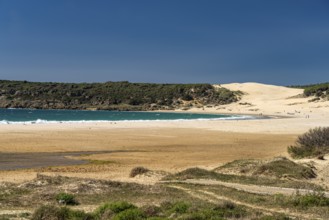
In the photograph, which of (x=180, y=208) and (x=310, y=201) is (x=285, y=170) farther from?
(x=180, y=208)

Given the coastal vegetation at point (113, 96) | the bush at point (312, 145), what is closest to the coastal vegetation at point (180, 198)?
the bush at point (312, 145)

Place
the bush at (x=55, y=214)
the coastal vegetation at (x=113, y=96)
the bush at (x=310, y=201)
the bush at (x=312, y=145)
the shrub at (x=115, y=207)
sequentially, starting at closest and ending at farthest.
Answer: the bush at (x=55, y=214) < the shrub at (x=115, y=207) < the bush at (x=310, y=201) < the bush at (x=312, y=145) < the coastal vegetation at (x=113, y=96)

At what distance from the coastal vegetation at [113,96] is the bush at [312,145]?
92.1 meters

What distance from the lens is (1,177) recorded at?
16.6 metres

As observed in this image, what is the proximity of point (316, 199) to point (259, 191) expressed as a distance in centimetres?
259

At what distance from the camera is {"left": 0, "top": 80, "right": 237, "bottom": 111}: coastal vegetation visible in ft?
401

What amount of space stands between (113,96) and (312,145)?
360 feet

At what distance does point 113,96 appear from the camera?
13112 cm

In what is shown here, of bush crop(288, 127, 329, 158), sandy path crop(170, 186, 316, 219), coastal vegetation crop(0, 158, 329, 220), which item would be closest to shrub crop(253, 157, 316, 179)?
coastal vegetation crop(0, 158, 329, 220)

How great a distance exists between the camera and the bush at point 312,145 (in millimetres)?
23025

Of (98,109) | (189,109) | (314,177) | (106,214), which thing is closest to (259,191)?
(314,177)

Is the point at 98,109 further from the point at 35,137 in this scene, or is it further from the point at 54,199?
the point at 54,199

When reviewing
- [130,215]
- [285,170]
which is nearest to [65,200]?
[130,215]

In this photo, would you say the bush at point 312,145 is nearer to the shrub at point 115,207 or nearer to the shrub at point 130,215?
the shrub at point 115,207
